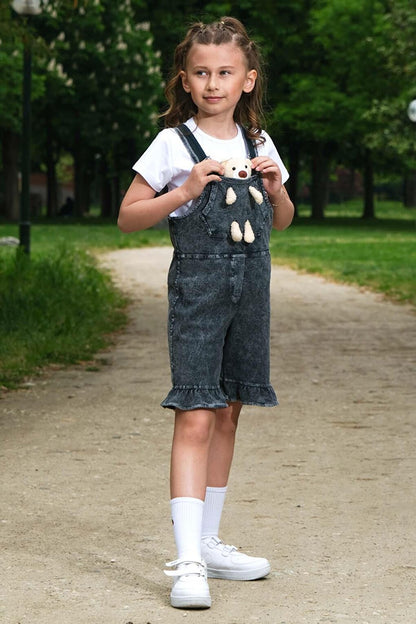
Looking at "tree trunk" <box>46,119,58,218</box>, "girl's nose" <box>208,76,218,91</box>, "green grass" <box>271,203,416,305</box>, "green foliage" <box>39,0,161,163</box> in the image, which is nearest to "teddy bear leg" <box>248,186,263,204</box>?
"girl's nose" <box>208,76,218,91</box>

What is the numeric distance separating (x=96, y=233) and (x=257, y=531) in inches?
1159

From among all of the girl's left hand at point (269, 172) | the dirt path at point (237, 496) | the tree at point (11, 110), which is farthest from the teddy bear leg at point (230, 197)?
the tree at point (11, 110)

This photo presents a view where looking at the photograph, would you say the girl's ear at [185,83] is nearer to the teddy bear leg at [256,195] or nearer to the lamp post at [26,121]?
the teddy bear leg at [256,195]

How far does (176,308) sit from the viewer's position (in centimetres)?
404

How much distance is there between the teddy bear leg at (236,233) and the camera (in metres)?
3.99

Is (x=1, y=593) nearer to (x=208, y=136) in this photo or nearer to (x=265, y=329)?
(x=265, y=329)

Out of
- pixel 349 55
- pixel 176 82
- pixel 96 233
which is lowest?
pixel 96 233

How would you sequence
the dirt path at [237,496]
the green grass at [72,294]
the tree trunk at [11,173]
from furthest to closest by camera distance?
the tree trunk at [11,173]
the green grass at [72,294]
the dirt path at [237,496]

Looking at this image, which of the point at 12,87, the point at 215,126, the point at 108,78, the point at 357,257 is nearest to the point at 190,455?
the point at 215,126

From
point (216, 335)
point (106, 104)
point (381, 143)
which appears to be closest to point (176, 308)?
point (216, 335)

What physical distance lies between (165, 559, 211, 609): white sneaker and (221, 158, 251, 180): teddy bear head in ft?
3.82

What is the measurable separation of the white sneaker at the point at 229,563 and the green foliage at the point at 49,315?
4264mm

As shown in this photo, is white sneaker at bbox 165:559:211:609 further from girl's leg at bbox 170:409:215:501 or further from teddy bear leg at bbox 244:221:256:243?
teddy bear leg at bbox 244:221:256:243

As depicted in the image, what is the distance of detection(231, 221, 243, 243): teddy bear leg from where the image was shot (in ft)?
13.1
